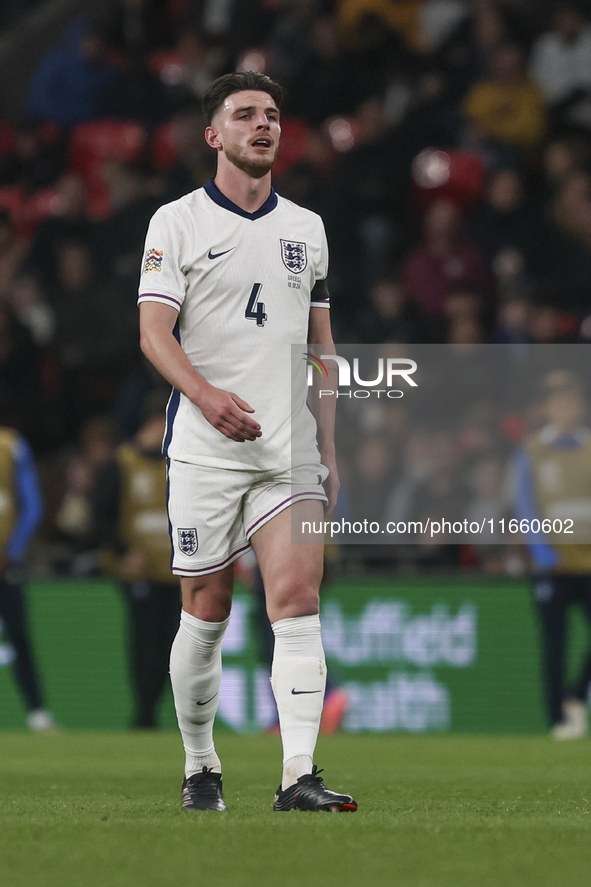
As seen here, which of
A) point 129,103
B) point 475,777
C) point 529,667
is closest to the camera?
point 475,777

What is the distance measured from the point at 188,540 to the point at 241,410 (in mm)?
477

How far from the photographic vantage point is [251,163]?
4969 mm

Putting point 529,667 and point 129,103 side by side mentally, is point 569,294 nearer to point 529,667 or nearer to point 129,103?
point 529,667

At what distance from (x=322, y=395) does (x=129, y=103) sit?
1106 cm

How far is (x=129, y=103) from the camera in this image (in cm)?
1553

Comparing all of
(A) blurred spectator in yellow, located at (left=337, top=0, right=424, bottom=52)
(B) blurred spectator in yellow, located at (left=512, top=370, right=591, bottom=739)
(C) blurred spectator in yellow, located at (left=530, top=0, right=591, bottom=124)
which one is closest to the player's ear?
(B) blurred spectator in yellow, located at (left=512, top=370, right=591, bottom=739)

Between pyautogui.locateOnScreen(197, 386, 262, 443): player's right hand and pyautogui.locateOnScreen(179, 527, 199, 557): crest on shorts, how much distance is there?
38 centimetres

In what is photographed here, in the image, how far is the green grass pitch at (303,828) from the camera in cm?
340

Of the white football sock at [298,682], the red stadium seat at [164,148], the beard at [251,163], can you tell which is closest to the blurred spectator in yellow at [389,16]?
the red stadium seat at [164,148]

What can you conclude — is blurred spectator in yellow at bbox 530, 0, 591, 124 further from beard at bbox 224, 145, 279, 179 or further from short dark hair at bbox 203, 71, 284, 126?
beard at bbox 224, 145, 279, 179

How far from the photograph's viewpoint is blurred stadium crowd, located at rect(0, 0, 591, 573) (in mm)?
12078

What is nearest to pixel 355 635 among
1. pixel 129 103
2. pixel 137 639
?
pixel 137 639

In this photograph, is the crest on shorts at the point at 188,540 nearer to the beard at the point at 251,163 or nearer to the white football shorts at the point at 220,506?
the white football shorts at the point at 220,506

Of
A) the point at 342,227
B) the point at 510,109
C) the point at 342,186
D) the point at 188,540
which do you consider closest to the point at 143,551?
the point at 342,227
